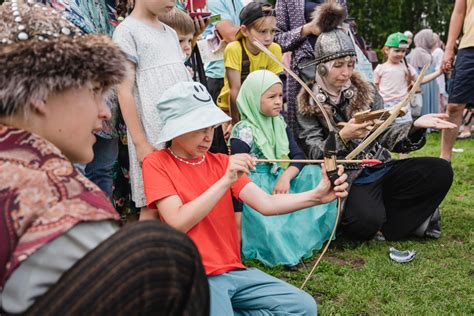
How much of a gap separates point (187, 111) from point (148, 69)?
1.70 feet

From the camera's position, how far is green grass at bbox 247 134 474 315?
256 cm

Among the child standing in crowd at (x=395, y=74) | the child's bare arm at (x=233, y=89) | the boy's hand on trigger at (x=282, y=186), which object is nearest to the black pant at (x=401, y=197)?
the boy's hand on trigger at (x=282, y=186)

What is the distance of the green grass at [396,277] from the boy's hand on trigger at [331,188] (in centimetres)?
64

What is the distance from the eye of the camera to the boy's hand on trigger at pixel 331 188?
6.86 ft

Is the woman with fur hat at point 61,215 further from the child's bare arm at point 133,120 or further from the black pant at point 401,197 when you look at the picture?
the black pant at point 401,197

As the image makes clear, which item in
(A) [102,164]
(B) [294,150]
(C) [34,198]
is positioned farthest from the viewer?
(B) [294,150]

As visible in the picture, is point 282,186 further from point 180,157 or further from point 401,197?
point 180,157

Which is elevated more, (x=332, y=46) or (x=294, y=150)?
(x=332, y=46)

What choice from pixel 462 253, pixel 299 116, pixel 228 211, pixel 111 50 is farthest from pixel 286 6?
pixel 111 50

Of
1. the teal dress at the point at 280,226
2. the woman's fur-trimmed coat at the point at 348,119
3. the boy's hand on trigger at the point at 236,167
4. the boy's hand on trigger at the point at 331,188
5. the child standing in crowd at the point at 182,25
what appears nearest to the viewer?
the boy's hand on trigger at the point at 236,167

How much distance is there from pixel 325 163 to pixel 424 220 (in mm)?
1660

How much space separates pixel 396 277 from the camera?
2908 mm

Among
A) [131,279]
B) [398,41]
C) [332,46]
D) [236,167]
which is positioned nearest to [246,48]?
[332,46]

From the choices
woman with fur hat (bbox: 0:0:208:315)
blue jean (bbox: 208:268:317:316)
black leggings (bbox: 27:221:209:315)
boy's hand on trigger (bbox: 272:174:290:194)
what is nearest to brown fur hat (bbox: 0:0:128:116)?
woman with fur hat (bbox: 0:0:208:315)
